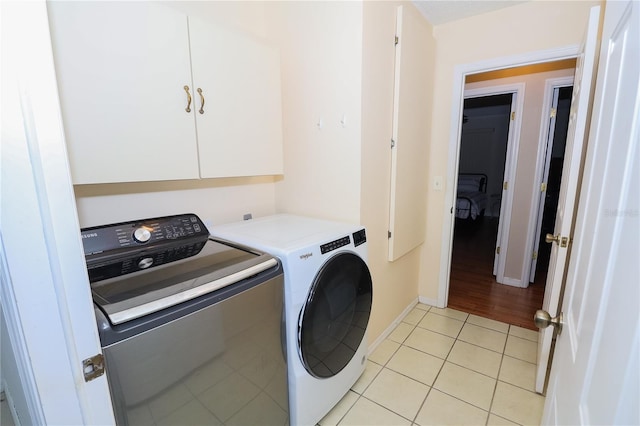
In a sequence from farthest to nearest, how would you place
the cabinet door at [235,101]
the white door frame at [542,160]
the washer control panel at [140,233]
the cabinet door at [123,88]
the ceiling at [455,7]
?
the white door frame at [542,160] < the ceiling at [455,7] < the cabinet door at [235,101] < the washer control panel at [140,233] < the cabinet door at [123,88]

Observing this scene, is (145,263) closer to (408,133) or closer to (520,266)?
(408,133)

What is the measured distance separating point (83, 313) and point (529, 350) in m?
2.60

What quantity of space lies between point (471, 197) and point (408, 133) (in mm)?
4190

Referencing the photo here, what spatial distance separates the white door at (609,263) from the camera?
15.1 inches

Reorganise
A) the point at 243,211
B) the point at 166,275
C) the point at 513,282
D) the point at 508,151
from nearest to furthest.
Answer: the point at 166,275, the point at 243,211, the point at 508,151, the point at 513,282

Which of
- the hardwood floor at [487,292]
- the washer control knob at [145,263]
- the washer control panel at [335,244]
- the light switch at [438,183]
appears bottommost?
the hardwood floor at [487,292]

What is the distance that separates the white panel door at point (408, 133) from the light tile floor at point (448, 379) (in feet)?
2.33

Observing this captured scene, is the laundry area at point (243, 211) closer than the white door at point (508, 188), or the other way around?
the laundry area at point (243, 211)

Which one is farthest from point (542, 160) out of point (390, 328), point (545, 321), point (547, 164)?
point (545, 321)

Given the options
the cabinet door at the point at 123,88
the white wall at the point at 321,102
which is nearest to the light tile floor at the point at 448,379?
the white wall at the point at 321,102

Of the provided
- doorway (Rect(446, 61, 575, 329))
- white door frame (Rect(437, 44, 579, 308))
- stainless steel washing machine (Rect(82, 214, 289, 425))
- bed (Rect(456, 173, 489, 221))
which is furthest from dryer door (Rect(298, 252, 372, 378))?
bed (Rect(456, 173, 489, 221))

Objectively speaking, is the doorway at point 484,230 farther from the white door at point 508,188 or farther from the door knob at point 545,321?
the door knob at point 545,321

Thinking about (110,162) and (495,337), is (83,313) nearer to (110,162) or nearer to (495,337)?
(110,162)

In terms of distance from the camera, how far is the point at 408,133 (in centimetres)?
209
